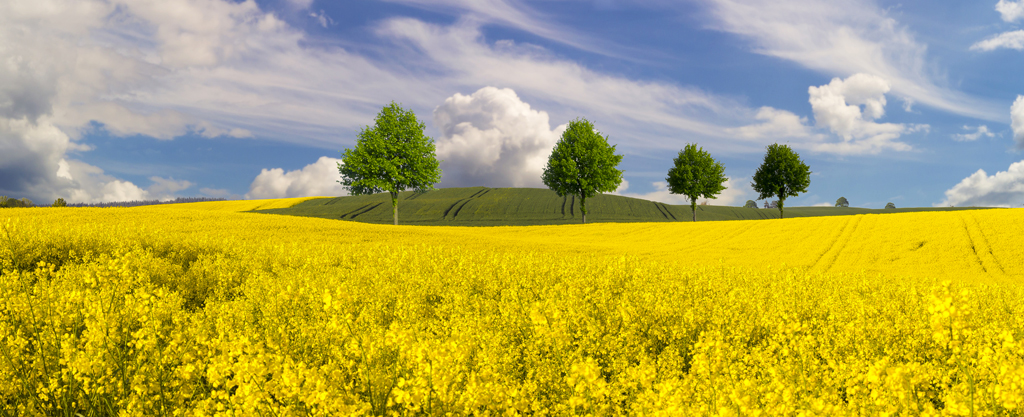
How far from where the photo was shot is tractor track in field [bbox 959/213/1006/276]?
59.5 ft

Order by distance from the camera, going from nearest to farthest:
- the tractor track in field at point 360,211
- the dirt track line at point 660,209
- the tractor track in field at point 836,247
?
the tractor track in field at point 836,247
the tractor track in field at point 360,211
the dirt track line at point 660,209

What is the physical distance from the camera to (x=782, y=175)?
174 feet

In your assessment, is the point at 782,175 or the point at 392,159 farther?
the point at 782,175

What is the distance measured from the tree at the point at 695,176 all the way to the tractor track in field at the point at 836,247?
801 inches

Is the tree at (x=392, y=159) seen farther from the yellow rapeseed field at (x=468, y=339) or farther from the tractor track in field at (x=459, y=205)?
the yellow rapeseed field at (x=468, y=339)

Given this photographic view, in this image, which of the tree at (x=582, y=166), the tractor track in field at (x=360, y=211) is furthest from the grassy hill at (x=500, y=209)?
the tree at (x=582, y=166)

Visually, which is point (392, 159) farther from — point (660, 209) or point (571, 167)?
point (660, 209)

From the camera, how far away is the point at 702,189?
170 feet

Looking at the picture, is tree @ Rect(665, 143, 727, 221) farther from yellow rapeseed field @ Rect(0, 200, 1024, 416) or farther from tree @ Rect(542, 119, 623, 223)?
yellow rapeseed field @ Rect(0, 200, 1024, 416)

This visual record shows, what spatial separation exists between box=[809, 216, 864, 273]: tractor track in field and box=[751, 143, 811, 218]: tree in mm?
22461

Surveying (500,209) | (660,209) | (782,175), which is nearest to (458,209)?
(500,209)

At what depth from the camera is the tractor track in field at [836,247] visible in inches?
793

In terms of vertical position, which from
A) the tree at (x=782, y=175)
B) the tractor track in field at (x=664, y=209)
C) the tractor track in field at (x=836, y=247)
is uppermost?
the tree at (x=782, y=175)

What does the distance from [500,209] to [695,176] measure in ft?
78.0
